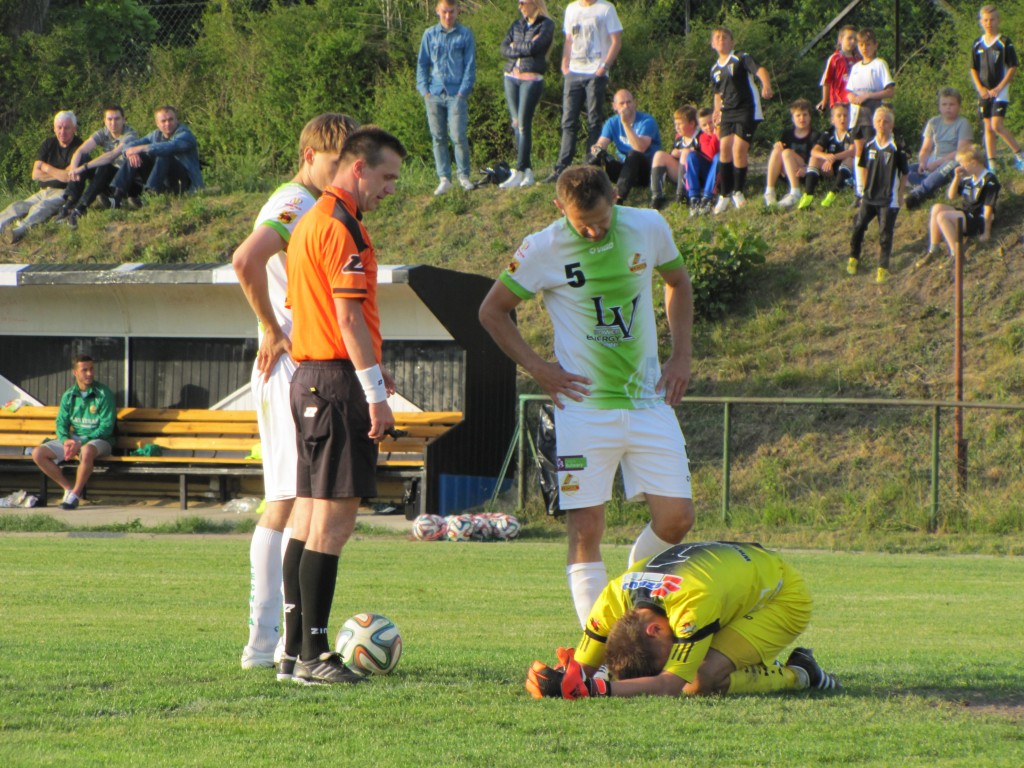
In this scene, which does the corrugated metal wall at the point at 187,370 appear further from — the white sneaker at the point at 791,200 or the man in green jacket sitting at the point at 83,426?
the white sneaker at the point at 791,200

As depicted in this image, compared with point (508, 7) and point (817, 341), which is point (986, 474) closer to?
point (817, 341)

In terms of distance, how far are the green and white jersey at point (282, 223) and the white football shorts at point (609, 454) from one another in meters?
1.36

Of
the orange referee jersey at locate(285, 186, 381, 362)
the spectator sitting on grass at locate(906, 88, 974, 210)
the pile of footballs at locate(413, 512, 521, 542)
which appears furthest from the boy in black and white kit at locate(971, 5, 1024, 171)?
the orange referee jersey at locate(285, 186, 381, 362)

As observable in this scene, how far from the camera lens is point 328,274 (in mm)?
5633

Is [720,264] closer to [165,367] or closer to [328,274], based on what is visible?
[165,367]

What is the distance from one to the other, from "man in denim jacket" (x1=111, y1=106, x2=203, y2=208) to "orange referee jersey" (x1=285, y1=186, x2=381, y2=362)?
17.4 meters

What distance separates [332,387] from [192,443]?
13322mm

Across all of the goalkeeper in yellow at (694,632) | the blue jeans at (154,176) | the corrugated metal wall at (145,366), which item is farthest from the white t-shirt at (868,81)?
the goalkeeper in yellow at (694,632)

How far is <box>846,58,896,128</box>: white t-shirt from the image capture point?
19.0 metres

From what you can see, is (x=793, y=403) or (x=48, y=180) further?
(x=48, y=180)

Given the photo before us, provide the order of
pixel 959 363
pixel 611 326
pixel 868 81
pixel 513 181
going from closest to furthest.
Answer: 1. pixel 611 326
2. pixel 959 363
3. pixel 868 81
4. pixel 513 181

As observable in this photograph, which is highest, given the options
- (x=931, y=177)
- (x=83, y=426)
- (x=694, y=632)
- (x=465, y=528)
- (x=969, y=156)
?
(x=969, y=156)

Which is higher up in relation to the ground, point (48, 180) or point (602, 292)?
point (48, 180)

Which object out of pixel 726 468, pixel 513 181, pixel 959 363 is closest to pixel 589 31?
pixel 513 181
